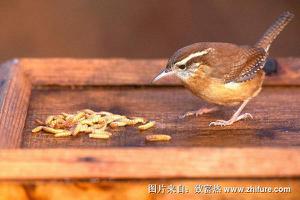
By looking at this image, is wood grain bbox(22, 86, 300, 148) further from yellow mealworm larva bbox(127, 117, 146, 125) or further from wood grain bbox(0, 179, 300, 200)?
wood grain bbox(0, 179, 300, 200)

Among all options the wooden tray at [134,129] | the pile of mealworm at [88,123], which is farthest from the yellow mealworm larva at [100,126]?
the wooden tray at [134,129]

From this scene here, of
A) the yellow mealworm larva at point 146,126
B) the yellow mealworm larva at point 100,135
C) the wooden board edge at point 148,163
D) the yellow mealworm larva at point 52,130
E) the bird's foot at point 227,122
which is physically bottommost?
the wooden board edge at point 148,163

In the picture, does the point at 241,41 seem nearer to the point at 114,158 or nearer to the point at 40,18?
the point at 40,18

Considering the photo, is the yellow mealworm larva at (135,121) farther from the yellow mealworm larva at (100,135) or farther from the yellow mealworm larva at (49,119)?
the yellow mealworm larva at (49,119)

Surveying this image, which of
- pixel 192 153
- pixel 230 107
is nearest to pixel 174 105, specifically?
pixel 230 107

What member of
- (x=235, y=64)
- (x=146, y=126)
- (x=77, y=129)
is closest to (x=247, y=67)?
(x=235, y=64)

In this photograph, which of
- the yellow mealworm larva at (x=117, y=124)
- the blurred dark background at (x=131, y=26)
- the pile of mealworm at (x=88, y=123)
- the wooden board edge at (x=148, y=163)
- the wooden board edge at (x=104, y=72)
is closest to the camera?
the wooden board edge at (x=148, y=163)
